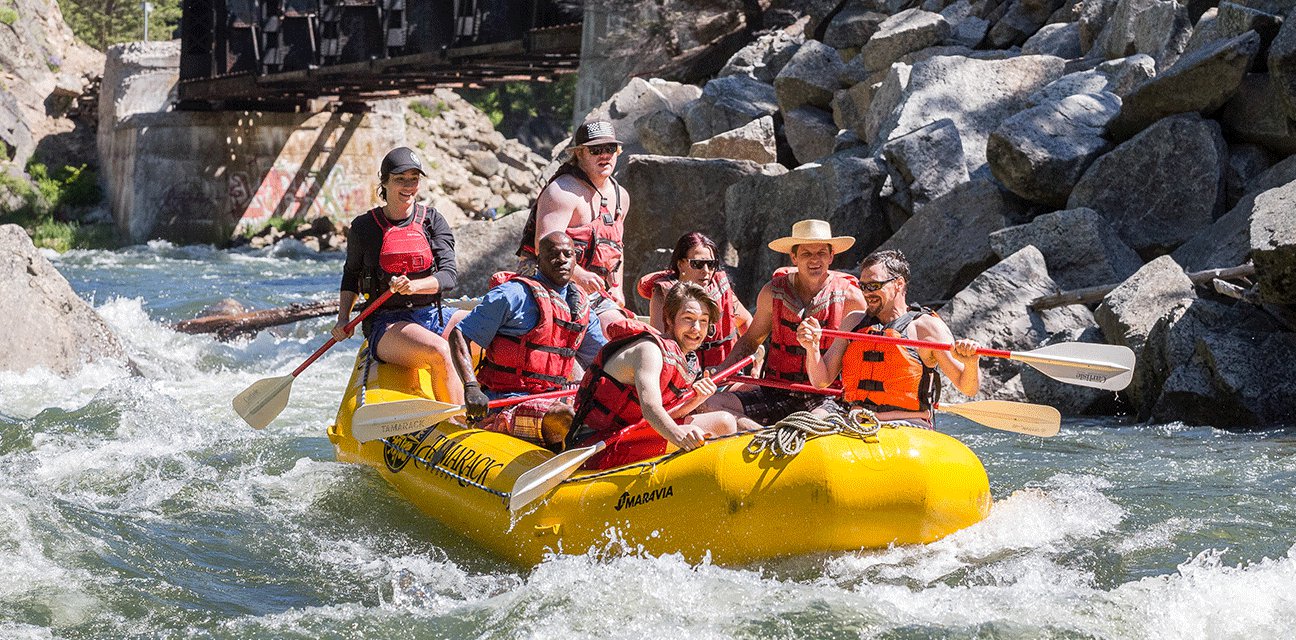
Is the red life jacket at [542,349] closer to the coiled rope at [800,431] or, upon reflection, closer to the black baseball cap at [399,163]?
the black baseball cap at [399,163]

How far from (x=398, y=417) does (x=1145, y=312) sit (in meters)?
4.34

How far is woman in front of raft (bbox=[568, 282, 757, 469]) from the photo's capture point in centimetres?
450

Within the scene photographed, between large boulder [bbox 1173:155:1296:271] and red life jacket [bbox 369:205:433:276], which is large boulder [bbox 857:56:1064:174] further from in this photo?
red life jacket [bbox 369:205:433:276]

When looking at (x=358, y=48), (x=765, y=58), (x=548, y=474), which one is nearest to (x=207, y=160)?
(x=358, y=48)

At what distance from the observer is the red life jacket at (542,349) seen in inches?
205

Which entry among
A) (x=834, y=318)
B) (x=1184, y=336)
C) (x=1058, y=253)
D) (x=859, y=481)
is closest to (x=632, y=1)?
(x=1058, y=253)

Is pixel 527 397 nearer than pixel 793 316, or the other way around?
pixel 527 397

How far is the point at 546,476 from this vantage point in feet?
15.0

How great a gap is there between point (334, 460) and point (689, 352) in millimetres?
2663

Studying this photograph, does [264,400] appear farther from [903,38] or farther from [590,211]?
[903,38]

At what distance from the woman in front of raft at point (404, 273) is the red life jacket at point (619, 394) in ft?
3.45

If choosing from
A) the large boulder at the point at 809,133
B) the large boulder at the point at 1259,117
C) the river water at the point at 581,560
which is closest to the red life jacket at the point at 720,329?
the river water at the point at 581,560

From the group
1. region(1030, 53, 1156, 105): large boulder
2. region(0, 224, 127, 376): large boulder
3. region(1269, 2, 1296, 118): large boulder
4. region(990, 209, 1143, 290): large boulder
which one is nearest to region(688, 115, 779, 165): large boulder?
region(1030, 53, 1156, 105): large boulder

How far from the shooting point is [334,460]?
6875 mm
